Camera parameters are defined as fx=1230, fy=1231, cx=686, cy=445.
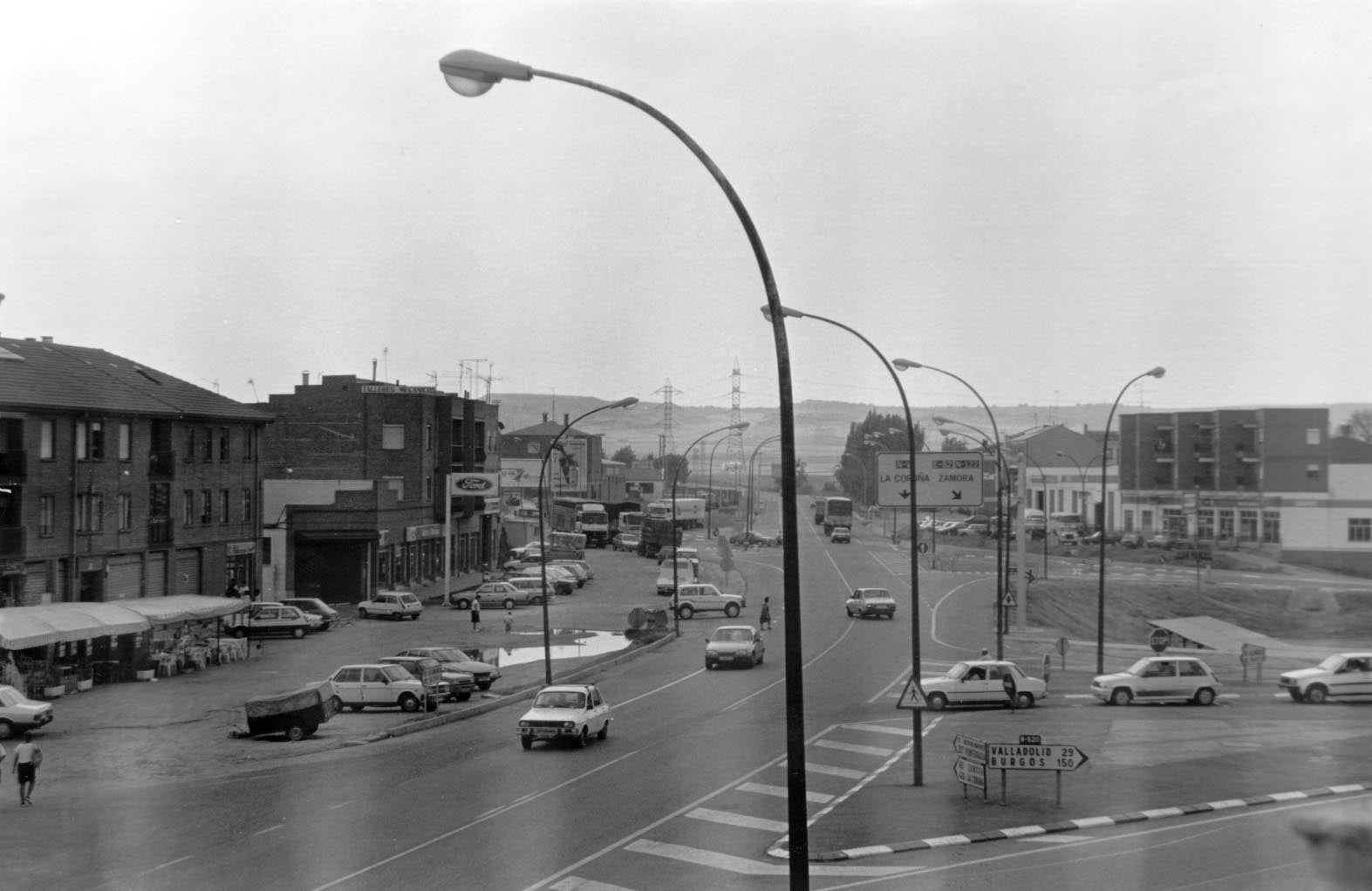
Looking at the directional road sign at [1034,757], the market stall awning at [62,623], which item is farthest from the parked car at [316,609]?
the directional road sign at [1034,757]

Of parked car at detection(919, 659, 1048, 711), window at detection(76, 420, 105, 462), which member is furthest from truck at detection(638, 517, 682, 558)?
parked car at detection(919, 659, 1048, 711)

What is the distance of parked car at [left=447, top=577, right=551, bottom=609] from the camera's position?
60.2m

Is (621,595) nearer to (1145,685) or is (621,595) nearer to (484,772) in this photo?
(1145,685)

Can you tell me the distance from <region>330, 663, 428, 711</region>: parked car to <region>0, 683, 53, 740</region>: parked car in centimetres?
658

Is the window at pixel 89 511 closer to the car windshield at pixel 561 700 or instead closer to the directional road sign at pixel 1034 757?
the car windshield at pixel 561 700

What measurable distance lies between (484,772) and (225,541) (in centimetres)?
3210

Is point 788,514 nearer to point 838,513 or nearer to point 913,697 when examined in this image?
point 913,697

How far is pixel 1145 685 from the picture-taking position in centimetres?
3138

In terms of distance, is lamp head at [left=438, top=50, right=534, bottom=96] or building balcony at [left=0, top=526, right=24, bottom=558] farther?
building balcony at [left=0, top=526, right=24, bottom=558]

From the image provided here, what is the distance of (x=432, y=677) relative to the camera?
102ft

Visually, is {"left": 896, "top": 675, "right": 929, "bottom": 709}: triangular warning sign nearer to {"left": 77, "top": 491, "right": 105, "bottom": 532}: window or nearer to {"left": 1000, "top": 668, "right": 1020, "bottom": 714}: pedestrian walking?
{"left": 1000, "top": 668, "right": 1020, "bottom": 714}: pedestrian walking

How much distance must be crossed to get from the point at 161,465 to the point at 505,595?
19.2 meters

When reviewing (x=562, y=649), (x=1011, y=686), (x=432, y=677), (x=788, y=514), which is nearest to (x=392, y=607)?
(x=562, y=649)

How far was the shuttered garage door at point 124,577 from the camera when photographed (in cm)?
4203
